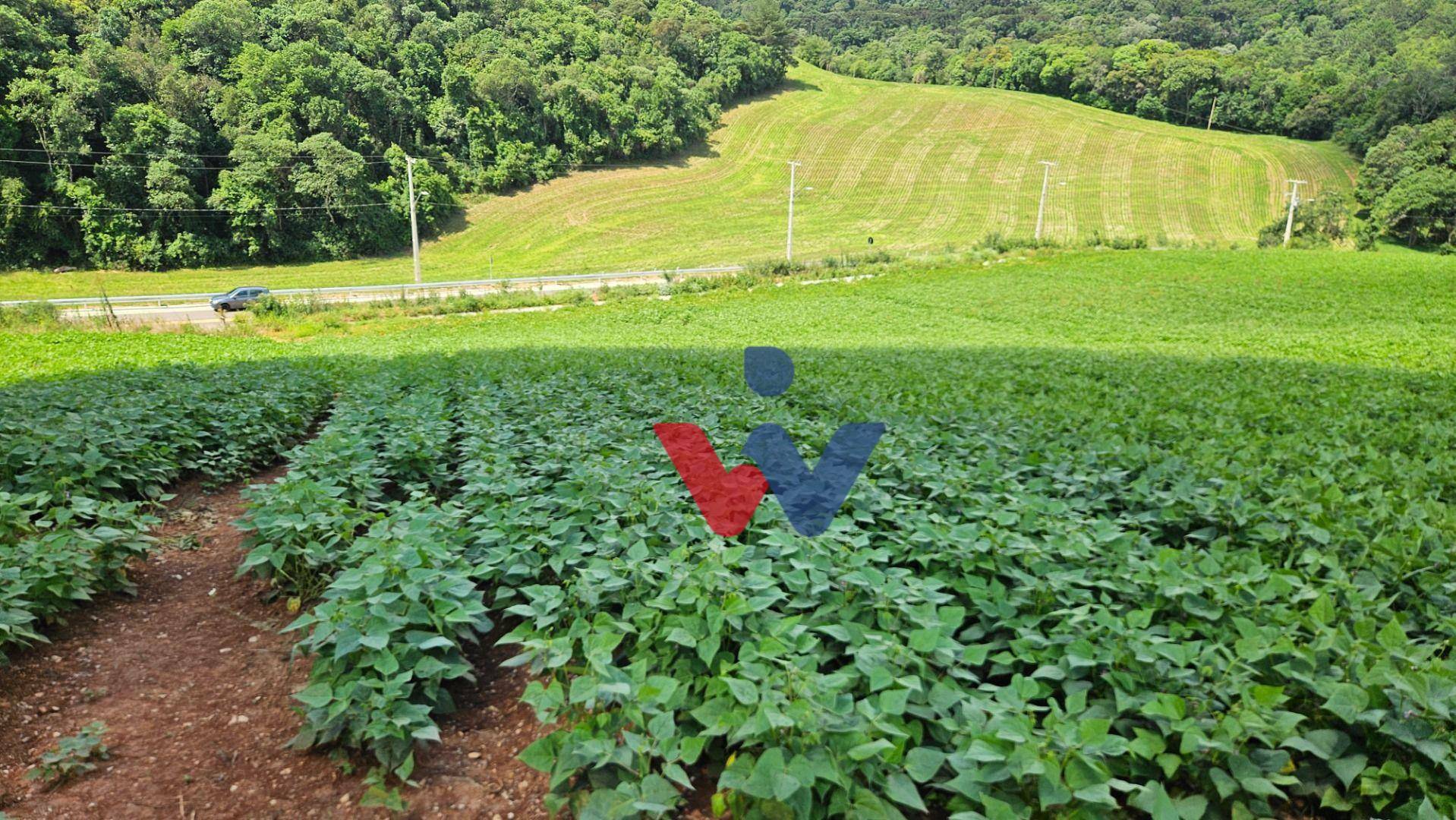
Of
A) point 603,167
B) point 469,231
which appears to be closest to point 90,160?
point 469,231

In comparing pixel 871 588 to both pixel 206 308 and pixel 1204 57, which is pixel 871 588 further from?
pixel 1204 57

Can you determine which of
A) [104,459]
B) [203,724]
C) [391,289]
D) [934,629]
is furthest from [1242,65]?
[203,724]

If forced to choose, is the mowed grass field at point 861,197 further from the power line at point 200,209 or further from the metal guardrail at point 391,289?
the power line at point 200,209

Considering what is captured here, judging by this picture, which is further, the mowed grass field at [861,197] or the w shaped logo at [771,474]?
the mowed grass field at [861,197]

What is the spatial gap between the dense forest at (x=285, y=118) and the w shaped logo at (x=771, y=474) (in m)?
51.4

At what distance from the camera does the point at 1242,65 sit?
83.2 meters

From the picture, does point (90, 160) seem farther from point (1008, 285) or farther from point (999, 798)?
point (999, 798)

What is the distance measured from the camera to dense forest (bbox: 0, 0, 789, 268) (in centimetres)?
4416

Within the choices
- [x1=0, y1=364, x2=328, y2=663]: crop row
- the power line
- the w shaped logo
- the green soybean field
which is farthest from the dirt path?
the power line

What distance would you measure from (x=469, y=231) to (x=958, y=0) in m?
135

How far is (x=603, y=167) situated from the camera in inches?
2719

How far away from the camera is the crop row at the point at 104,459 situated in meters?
3.78

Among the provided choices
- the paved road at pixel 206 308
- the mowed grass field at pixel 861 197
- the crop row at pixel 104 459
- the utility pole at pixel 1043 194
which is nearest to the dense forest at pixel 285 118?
the mowed grass field at pixel 861 197

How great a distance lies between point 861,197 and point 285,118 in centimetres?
4454
